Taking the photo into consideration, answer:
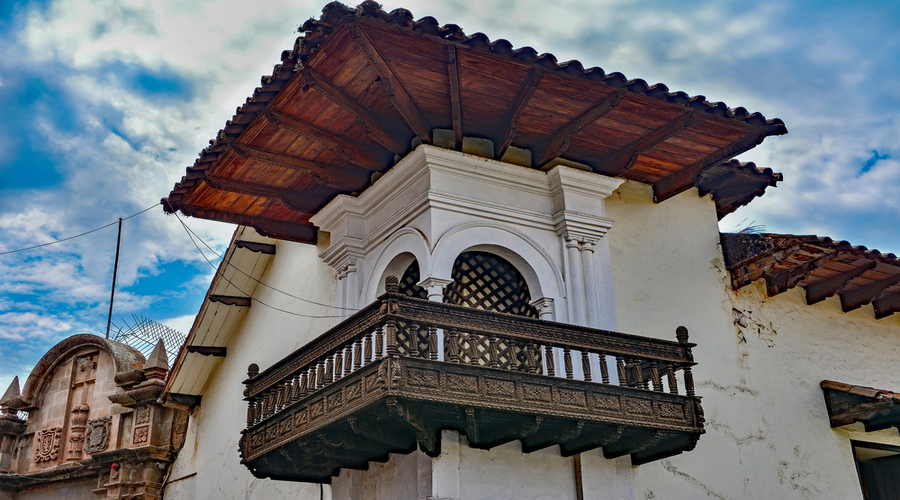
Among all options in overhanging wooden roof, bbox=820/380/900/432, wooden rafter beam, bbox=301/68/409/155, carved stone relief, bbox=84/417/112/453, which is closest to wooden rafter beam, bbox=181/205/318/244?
wooden rafter beam, bbox=301/68/409/155

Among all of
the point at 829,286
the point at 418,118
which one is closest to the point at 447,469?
the point at 418,118

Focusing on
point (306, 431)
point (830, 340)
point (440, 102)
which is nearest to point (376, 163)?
point (440, 102)

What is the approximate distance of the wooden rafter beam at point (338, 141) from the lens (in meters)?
8.50

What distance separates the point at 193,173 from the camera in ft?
31.1

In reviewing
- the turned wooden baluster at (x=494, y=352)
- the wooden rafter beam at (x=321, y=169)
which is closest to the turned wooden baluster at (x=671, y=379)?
the turned wooden baluster at (x=494, y=352)

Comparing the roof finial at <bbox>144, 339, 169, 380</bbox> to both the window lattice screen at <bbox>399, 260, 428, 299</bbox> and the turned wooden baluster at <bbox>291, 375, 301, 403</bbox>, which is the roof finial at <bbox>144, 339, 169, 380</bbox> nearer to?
the window lattice screen at <bbox>399, 260, 428, 299</bbox>

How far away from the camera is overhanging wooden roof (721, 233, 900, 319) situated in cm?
959

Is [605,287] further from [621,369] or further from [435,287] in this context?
[435,287]

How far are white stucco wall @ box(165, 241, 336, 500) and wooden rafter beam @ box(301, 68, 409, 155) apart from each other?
2273 mm

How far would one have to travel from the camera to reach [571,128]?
28.5 ft

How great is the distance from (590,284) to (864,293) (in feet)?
13.4

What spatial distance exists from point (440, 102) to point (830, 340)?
5.72 m

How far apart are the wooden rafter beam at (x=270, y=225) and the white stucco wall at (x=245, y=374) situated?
28cm

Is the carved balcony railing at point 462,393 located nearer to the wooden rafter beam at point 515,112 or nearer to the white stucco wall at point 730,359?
the white stucco wall at point 730,359
